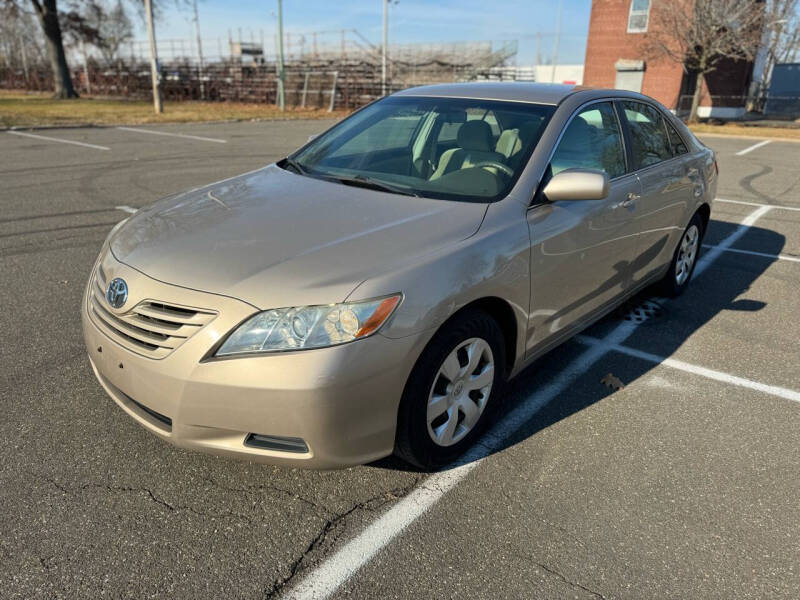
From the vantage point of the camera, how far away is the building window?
31.9 metres

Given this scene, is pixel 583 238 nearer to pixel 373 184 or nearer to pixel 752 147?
pixel 373 184

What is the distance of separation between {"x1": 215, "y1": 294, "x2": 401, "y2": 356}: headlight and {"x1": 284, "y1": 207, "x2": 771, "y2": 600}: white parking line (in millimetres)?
807

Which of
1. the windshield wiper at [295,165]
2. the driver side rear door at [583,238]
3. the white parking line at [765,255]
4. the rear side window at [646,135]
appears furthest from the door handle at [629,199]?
the white parking line at [765,255]

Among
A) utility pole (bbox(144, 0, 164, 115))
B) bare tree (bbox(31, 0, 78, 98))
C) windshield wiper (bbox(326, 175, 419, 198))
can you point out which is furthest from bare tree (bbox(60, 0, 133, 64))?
windshield wiper (bbox(326, 175, 419, 198))

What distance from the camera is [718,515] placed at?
2.63 metres

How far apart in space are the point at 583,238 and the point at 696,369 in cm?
131

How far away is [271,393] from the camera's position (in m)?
2.25

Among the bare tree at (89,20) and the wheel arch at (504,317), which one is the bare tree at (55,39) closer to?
the bare tree at (89,20)

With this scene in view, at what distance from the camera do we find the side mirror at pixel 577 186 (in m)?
3.02

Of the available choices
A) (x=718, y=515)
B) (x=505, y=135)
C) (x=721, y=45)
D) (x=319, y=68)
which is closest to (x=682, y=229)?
(x=505, y=135)

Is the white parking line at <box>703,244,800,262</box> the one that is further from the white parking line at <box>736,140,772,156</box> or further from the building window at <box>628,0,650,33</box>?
the building window at <box>628,0,650,33</box>

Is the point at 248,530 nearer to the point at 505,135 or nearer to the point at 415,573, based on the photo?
the point at 415,573

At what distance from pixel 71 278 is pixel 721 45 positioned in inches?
1070

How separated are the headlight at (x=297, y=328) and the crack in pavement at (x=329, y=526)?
0.78 m
